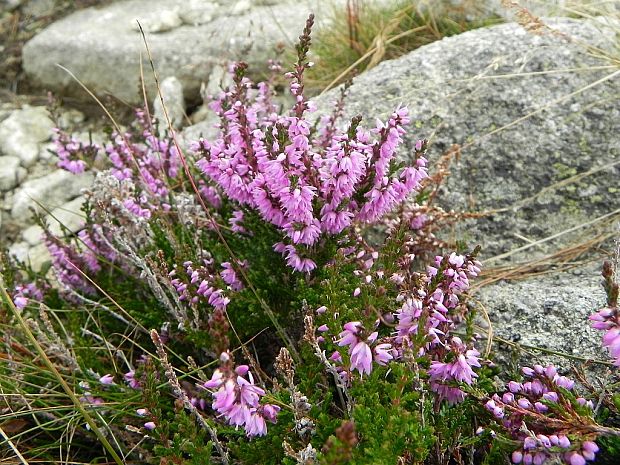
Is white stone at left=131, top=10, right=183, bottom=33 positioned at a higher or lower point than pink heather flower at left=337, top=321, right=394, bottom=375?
lower

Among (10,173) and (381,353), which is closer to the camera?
(381,353)

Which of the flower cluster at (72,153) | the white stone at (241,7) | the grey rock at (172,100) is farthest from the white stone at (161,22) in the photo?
the flower cluster at (72,153)

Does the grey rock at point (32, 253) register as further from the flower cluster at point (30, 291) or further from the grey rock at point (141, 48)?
the grey rock at point (141, 48)

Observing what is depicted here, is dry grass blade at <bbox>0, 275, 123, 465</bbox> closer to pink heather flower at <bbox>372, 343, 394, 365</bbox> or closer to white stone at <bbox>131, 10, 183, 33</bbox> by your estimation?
pink heather flower at <bbox>372, 343, 394, 365</bbox>

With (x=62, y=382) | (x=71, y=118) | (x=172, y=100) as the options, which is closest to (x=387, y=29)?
(x=172, y=100)

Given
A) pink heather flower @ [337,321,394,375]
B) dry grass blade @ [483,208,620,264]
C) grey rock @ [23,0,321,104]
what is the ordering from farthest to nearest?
grey rock @ [23,0,321,104] < dry grass blade @ [483,208,620,264] < pink heather flower @ [337,321,394,375]

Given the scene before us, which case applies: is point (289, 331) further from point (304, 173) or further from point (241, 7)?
point (241, 7)

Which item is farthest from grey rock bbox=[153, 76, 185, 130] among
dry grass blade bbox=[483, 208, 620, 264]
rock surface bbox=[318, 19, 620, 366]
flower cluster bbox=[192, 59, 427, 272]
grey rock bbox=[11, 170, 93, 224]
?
dry grass blade bbox=[483, 208, 620, 264]

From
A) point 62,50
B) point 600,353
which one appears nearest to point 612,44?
point 600,353
